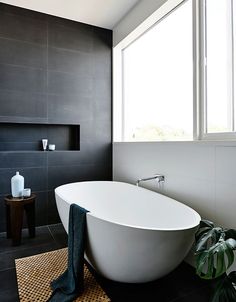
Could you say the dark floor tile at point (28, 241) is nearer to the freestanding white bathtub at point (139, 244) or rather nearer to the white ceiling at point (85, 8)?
the freestanding white bathtub at point (139, 244)

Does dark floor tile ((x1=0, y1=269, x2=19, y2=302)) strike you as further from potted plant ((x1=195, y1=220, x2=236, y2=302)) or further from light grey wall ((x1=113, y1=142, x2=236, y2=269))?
light grey wall ((x1=113, y1=142, x2=236, y2=269))

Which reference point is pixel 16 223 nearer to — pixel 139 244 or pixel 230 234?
pixel 139 244

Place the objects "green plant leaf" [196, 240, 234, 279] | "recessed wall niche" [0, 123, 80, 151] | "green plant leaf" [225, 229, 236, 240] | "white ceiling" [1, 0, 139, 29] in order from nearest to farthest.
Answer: "green plant leaf" [196, 240, 234, 279]
"green plant leaf" [225, 229, 236, 240]
"white ceiling" [1, 0, 139, 29]
"recessed wall niche" [0, 123, 80, 151]

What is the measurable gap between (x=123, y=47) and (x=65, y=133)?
5.07 ft

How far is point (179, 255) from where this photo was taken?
1.40 meters

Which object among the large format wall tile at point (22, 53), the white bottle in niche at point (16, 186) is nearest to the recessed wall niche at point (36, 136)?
the white bottle in niche at point (16, 186)

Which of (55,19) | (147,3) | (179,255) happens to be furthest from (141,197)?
(55,19)

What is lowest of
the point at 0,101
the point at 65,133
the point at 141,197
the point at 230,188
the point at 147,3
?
the point at 141,197

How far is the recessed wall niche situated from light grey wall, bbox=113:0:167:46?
143cm

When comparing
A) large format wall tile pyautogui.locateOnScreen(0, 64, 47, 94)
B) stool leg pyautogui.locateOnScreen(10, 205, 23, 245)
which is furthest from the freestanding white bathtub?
large format wall tile pyautogui.locateOnScreen(0, 64, 47, 94)

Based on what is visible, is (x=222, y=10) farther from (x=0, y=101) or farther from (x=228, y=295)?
(x=0, y=101)

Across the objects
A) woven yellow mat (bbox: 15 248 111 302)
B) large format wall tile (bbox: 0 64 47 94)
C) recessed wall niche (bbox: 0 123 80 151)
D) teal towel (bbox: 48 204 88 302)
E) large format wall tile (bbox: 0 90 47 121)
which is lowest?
woven yellow mat (bbox: 15 248 111 302)

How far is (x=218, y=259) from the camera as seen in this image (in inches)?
40.4

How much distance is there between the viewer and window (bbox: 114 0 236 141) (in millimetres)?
1812
